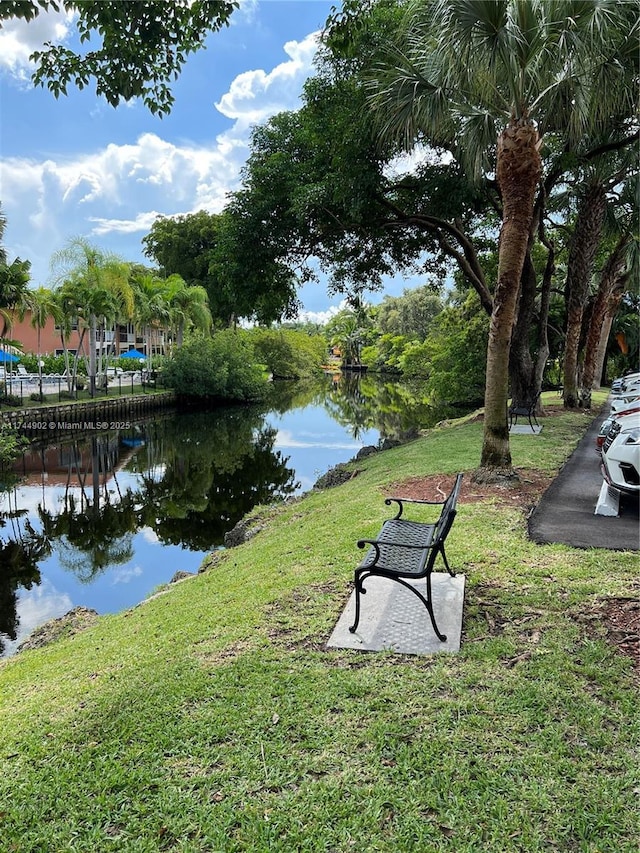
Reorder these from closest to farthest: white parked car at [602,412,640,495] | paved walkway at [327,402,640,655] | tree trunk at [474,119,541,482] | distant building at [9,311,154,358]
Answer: paved walkway at [327,402,640,655], white parked car at [602,412,640,495], tree trunk at [474,119,541,482], distant building at [9,311,154,358]

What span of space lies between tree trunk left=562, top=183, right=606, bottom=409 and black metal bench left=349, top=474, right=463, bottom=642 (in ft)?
44.3

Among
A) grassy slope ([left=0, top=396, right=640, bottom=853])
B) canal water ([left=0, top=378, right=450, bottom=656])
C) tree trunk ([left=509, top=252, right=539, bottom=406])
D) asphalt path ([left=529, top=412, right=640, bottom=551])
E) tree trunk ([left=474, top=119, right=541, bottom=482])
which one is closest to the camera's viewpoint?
grassy slope ([left=0, top=396, right=640, bottom=853])

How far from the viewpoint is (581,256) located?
15.9 metres

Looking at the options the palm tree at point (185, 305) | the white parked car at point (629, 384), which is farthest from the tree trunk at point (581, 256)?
the palm tree at point (185, 305)

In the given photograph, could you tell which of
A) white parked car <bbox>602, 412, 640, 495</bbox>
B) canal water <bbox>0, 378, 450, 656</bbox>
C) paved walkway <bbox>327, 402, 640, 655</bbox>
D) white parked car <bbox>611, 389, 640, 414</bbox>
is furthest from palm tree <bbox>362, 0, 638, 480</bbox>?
canal water <bbox>0, 378, 450, 656</bbox>

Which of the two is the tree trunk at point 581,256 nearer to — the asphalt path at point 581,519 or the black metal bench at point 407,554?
the asphalt path at point 581,519

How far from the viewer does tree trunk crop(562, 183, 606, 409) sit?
15.1 meters

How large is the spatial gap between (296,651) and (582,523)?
3703 mm

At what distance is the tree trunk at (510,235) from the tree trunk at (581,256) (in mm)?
8528

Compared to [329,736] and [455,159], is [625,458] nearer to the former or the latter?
[329,736]

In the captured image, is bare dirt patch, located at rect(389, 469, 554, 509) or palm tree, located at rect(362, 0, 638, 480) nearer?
palm tree, located at rect(362, 0, 638, 480)

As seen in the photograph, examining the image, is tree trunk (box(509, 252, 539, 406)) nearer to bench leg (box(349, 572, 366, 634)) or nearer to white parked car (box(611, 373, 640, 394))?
white parked car (box(611, 373, 640, 394))

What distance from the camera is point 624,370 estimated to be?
3616cm

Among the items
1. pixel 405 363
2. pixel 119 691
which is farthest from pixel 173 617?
pixel 405 363
